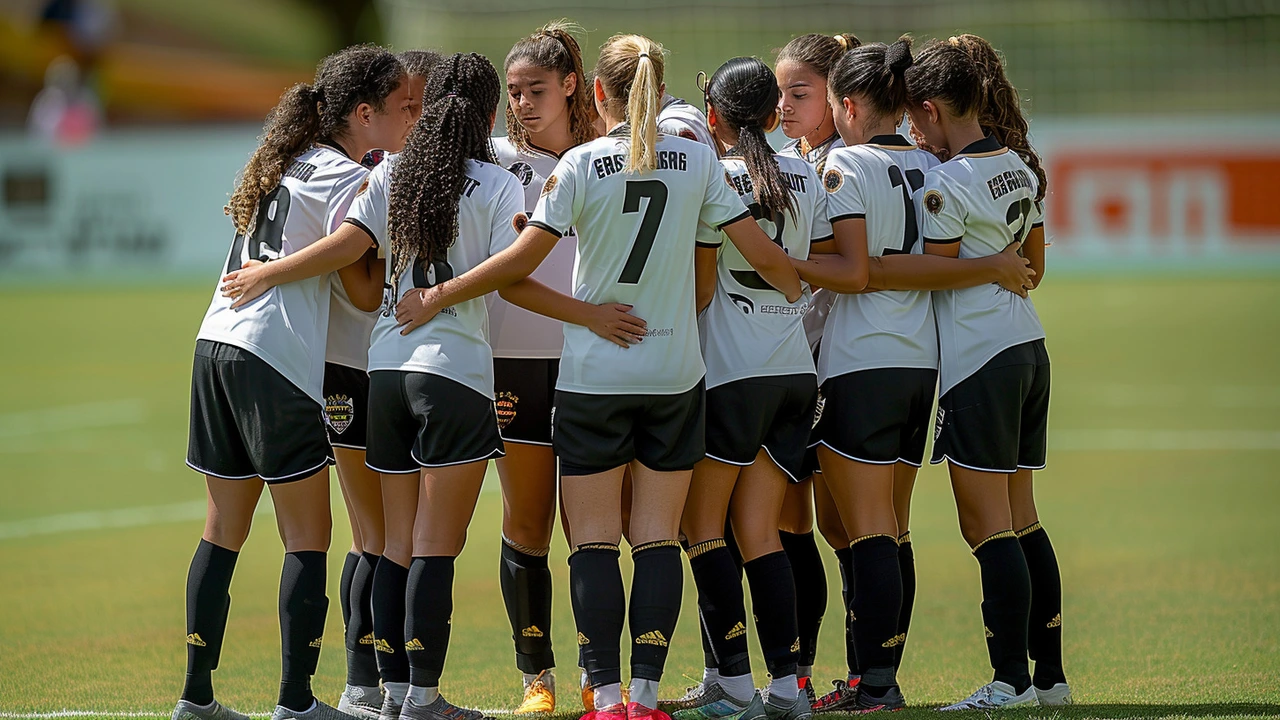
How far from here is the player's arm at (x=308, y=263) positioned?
454 centimetres

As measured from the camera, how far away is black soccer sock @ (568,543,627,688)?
4.34m

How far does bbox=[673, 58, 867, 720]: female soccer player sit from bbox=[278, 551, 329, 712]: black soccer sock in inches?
51.0

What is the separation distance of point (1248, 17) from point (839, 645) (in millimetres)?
23436

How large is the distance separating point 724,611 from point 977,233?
5.57 feet

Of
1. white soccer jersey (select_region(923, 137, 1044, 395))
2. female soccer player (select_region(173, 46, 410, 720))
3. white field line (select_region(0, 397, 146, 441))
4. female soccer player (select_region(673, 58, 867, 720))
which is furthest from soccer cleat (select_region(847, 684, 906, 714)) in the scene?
white field line (select_region(0, 397, 146, 441))

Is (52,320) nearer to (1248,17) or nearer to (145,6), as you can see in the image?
(145,6)

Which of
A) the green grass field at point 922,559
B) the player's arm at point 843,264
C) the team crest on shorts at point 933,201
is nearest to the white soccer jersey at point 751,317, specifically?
the player's arm at point 843,264

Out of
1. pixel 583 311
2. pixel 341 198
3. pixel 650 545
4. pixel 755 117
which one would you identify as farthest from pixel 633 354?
pixel 341 198

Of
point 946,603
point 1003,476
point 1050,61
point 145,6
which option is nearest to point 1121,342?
point 1050,61

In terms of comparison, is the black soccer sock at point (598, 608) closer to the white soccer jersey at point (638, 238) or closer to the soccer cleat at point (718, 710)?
the soccer cleat at point (718, 710)

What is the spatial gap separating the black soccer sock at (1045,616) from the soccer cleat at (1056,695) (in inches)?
0.9

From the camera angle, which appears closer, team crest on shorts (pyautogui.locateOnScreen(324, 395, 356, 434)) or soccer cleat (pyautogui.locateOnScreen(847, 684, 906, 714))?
soccer cleat (pyautogui.locateOnScreen(847, 684, 906, 714))

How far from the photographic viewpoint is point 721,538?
4.69 m

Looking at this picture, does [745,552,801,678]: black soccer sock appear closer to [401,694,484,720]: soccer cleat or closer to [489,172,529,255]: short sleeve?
[401,694,484,720]: soccer cleat
